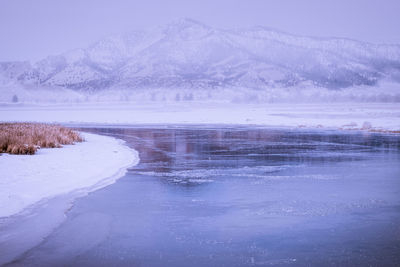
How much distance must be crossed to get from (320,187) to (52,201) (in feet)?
22.0

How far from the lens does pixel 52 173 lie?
13.9 m

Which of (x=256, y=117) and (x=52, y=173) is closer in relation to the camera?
(x=52, y=173)

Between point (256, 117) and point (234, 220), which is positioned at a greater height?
point (256, 117)

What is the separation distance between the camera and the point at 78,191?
11.8m

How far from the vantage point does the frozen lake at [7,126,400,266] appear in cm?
666

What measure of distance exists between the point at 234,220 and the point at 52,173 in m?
7.23

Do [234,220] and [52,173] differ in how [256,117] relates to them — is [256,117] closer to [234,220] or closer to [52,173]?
[52,173]

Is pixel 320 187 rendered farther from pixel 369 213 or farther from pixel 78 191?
pixel 78 191

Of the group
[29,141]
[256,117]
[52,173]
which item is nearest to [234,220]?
[52,173]

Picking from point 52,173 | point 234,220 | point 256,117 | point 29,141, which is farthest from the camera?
point 256,117

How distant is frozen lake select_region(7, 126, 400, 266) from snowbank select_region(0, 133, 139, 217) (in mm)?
876

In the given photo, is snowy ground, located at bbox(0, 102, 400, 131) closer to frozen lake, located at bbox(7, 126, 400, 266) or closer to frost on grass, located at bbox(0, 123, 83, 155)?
frost on grass, located at bbox(0, 123, 83, 155)

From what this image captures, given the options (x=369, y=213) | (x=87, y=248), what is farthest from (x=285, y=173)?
(x=87, y=248)

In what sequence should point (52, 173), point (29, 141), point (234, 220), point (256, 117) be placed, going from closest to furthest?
point (234, 220), point (52, 173), point (29, 141), point (256, 117)
